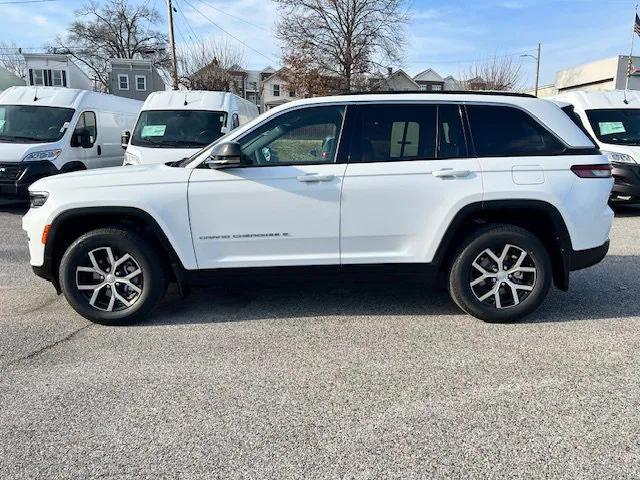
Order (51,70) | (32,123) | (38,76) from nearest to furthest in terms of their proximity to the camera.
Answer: (32,123)
(51,70)
(38,76)

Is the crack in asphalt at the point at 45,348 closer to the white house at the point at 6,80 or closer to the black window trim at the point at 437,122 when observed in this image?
the black window trim at the point at 437,122

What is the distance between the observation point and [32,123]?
9750mm

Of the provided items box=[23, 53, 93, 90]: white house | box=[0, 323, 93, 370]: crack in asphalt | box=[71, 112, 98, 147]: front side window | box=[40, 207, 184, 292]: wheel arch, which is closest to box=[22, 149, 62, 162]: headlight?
box=[71, 112, 98, 147]: front side window

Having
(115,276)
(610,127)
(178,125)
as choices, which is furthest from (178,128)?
(610,127)

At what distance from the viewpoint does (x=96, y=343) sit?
3762 millimetres

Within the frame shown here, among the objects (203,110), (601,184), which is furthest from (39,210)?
(203,110)

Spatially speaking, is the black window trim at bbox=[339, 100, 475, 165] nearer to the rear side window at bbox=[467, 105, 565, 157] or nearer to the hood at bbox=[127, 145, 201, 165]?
the rear side window at bbox=[467, 105, 565, 157]

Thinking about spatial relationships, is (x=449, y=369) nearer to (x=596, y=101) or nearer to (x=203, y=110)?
(x=203, y=110)

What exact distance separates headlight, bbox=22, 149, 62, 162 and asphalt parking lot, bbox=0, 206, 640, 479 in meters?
5.30

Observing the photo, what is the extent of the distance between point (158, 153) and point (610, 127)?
29.1 feet

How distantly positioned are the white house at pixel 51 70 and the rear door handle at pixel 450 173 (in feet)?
133

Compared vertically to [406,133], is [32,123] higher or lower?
higher

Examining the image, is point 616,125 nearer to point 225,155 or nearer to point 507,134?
point 507,134

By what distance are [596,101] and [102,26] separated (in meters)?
60.6
